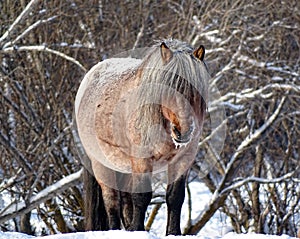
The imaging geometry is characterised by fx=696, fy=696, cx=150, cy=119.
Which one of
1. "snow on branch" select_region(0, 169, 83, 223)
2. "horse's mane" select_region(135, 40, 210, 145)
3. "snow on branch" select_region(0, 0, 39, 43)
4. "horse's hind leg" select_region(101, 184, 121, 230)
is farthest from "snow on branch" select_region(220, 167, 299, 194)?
"horse's mane" select_region(135, 40, 210, 145)

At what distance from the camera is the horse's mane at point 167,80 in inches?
144

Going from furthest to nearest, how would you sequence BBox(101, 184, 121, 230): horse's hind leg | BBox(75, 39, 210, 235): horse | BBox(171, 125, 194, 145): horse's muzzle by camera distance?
1. BBox(101, 184, 121, 230): horse's hind leg
2. BBox(75, 39, 210, 235): horse
3. BBox(171, 125, 194, 145): horse's muzzle

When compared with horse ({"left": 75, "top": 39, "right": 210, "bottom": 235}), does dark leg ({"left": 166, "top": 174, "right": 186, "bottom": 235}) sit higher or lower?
lower

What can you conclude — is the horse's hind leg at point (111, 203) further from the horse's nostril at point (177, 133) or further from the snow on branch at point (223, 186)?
the snow on branch at point (223, 186)

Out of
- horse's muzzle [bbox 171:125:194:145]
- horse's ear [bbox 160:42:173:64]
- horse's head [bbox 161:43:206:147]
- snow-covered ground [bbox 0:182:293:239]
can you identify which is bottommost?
snow-covered ground [bbox 0:182:293:239]

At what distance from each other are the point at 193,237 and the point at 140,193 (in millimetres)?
659

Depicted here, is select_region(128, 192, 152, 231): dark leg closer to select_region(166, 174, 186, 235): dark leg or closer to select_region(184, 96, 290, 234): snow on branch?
select_region(166, 174, 186, 235): dark leg

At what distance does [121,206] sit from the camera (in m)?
4.65

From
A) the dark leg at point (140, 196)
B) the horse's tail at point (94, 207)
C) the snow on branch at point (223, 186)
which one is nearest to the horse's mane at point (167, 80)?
the dark leg at point (140, 196)

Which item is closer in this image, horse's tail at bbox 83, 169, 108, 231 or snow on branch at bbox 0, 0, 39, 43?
horse's tail at bbox 83, 169, 108, 231

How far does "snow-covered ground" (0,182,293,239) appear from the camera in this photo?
10.3 feet

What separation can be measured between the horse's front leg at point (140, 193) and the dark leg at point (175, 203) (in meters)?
0.13

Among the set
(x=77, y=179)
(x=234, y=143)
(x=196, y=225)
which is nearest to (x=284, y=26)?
(x=234, y=143)

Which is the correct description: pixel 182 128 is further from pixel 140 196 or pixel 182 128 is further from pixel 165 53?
pixel 140 196
